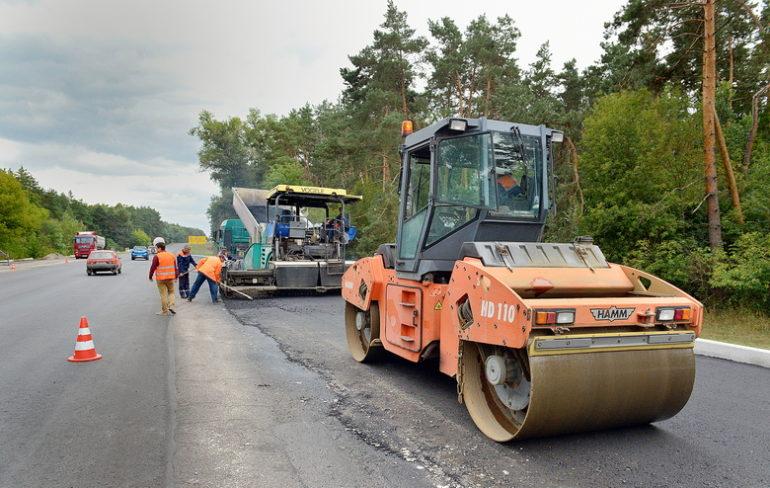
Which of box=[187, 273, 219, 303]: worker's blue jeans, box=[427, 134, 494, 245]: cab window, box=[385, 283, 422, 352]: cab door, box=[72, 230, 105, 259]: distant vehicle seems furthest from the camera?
box=[72, 230, 105, 259]: distant vehicle

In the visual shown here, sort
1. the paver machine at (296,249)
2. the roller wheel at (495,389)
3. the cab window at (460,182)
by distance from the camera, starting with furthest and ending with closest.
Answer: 1. the paver machine at (296,249)
2. the cab window at (460,182)
3. the roller wheel at (495,389)

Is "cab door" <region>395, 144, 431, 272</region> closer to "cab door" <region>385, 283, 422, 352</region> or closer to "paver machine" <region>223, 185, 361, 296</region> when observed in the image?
"cab door" <region>385, 283, 422, 352</region>

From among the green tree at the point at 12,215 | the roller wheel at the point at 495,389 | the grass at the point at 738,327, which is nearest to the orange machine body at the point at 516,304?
the roller wheel at the point at 495,389

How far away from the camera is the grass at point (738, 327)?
320 inches

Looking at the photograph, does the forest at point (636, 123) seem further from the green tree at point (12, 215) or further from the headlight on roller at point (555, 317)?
the green tree at point (12, 215)

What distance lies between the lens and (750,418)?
4.45 m

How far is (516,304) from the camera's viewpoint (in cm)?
338

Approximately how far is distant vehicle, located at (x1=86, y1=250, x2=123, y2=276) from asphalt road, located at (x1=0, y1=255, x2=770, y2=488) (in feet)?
56.9

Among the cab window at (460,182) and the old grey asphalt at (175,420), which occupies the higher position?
the cab window at (460,182)

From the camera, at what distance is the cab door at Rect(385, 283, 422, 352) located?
4.90 metres

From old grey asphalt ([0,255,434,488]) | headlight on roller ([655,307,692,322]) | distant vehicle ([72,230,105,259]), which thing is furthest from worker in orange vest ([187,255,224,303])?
distant vehicle ([72,230,105,259])

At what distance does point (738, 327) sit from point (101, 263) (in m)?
23.3

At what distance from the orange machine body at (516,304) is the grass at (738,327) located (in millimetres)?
5026

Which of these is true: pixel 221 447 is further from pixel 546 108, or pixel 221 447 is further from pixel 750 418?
pixel 546 108
